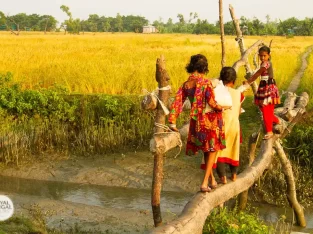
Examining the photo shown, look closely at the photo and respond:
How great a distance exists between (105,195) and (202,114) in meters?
4.57

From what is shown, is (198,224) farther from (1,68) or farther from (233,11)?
(1,68)

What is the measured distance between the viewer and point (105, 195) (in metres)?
8.67

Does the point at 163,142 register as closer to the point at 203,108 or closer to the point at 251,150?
the point at 203,108

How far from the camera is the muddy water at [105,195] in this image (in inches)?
311

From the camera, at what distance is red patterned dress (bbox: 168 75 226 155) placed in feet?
14.4

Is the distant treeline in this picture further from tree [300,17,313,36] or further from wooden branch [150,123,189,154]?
wooden branch [150,123,189,154]

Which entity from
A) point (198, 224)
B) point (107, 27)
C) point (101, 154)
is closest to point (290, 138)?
point (101, 154)

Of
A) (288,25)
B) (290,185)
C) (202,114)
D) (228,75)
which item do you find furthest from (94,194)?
(288,25)

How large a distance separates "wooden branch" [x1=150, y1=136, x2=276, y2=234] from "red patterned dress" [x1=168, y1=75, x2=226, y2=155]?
0.39 m

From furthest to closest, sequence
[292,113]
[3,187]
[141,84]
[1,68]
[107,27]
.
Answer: [107,27]
[1,68]
[141,84]
[3,187]
[292,113]

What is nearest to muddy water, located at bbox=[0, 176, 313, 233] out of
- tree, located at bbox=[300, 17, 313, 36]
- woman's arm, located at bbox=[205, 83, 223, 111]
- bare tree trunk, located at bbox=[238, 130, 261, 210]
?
bare tree trunk, located at bbox=[238, 130, 261, 210]

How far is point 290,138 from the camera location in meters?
8.52

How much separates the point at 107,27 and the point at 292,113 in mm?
82555

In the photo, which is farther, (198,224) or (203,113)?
(203,113)
